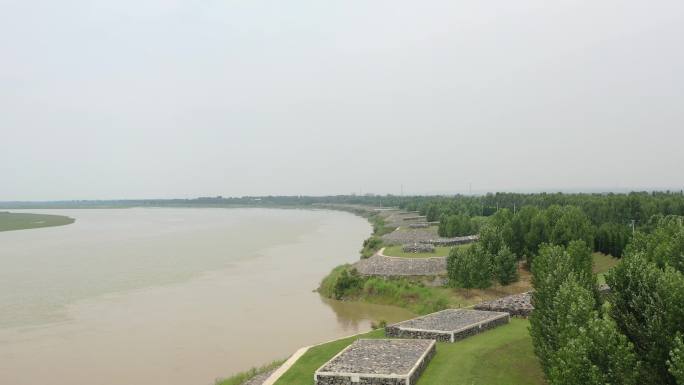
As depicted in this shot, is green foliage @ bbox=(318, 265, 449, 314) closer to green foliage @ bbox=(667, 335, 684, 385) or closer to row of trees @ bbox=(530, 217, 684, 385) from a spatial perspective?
row of trees @ bbox=(530, 217, 684, 385)

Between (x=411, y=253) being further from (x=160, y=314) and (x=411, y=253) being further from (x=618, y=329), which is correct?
(x=618, y=329)

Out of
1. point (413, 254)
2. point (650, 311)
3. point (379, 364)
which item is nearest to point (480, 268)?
point (413, 254)

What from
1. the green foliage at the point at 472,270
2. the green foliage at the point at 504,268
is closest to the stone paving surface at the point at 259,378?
the green foliage at the point at 472,270

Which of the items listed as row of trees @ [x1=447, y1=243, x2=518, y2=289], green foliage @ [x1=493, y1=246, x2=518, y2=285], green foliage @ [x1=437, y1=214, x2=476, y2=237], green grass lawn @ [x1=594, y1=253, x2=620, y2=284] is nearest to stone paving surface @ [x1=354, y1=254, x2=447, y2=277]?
row of trees @ [x1=447, y1=243, x2=518, y2=289]

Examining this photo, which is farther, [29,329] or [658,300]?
[29,329]

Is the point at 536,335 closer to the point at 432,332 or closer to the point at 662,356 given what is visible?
the point at 662,356

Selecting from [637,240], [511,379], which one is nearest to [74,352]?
[511,379]

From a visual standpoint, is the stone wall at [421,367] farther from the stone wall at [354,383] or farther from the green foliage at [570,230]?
the green foliage at [570,230]
